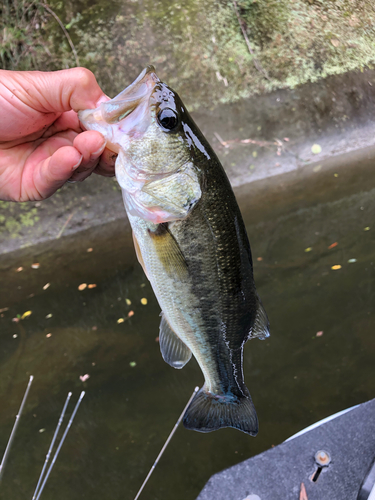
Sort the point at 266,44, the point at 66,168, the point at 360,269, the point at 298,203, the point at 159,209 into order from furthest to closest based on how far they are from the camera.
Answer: the point at 266,44 < the point at 298,203 < the point at 360,269 < the point at 66,168 < the point at 159,209

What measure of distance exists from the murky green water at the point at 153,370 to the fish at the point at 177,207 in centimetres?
195

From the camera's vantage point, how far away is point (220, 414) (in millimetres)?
1687

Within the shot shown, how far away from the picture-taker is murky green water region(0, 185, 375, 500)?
306 centimetres

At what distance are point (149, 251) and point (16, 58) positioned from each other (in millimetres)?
5587

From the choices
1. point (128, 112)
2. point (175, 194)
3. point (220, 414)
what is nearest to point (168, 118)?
point (128, 112)

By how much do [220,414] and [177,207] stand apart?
36.0 inches

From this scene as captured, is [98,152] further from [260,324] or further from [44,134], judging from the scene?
[260,324]

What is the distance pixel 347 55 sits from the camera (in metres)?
6.84

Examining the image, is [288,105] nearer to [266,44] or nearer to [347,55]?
[266,44]

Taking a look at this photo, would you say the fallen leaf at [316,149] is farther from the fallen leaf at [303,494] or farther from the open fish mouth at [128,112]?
the open fish mouth at [128,112]

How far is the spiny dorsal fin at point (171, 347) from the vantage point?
1.72 metres

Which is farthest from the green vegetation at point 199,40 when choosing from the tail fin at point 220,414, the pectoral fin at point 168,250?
the tail fin at point 220,414

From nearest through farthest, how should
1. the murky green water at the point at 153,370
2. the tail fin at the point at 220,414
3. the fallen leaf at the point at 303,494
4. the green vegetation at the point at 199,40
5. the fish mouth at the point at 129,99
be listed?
the fish mouth at the point at 129,99
the tail fin at the point at 220,414
the fallen leaf at the point at 303,494
the murky green water at the point at 153,370
the green vegetation at the point at 199,40

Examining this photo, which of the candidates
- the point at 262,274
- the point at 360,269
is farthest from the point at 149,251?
the point at 360,269
